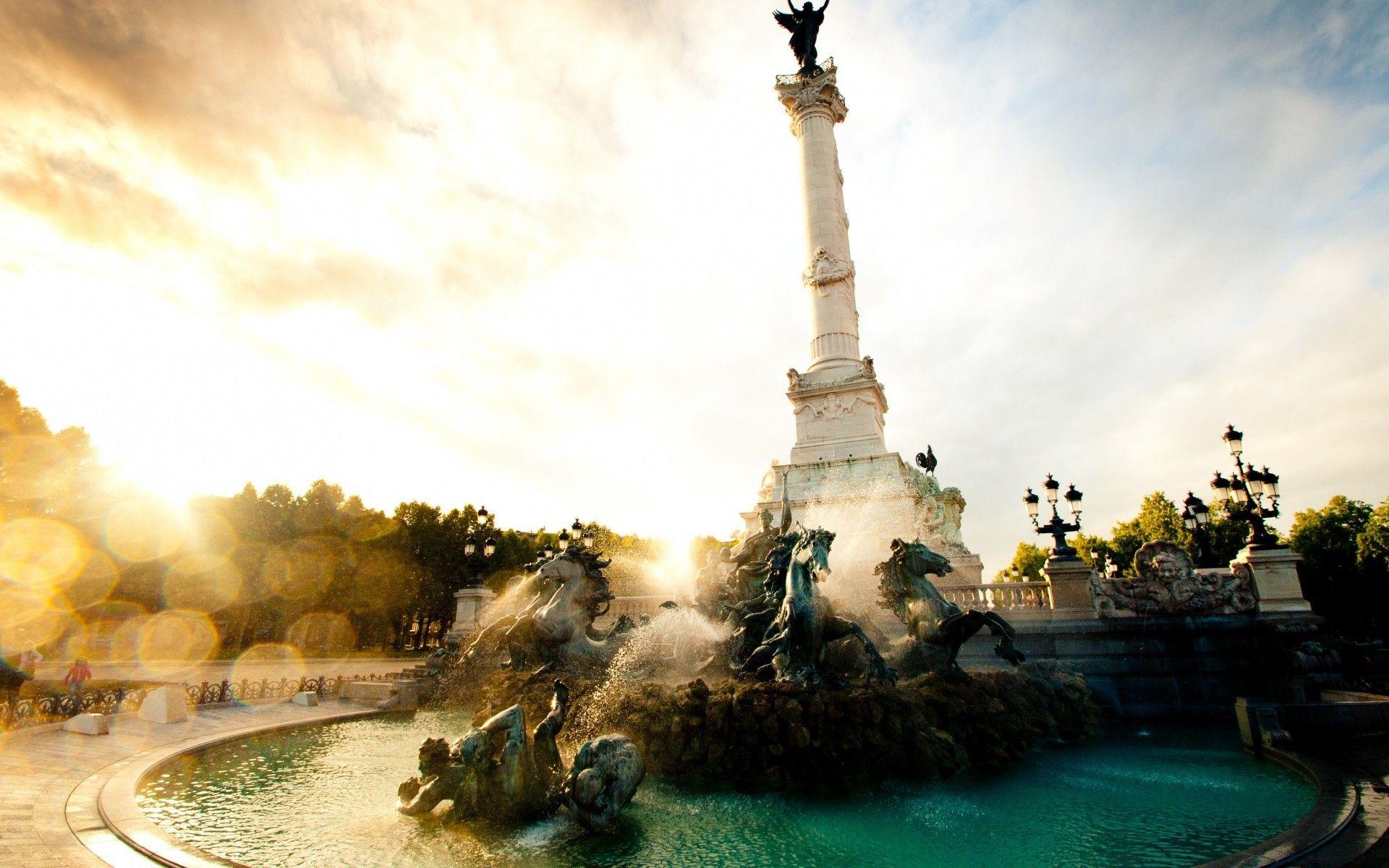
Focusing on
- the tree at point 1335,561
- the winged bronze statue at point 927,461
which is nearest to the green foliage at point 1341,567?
the tree at point 1335,561

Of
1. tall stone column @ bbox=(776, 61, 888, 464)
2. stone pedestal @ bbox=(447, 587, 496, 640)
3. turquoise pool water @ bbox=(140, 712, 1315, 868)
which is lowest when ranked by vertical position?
turquoise pool water @ bbox=(140, 712, 1315, 868)

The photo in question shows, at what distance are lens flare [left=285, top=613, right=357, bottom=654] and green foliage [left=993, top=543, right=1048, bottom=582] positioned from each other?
206 feet

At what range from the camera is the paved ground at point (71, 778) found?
5340mm

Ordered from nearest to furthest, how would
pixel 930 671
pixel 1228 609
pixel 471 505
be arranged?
pixel 930 671
pixel 1228 609
pixel 471 505

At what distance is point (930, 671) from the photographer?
1039 centimetres

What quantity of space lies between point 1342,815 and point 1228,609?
9.75 m

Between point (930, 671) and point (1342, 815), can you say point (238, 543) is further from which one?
point (1342, 815)

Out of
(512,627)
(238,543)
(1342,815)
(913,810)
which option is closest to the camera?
(1342,815)

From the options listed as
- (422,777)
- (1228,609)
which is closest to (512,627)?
(422,777)

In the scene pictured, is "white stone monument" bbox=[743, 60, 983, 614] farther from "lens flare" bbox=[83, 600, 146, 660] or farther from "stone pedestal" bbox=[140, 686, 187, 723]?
"lens flare" bbox=[83, 600, 146, 660]

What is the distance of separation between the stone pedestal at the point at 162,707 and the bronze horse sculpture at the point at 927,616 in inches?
505

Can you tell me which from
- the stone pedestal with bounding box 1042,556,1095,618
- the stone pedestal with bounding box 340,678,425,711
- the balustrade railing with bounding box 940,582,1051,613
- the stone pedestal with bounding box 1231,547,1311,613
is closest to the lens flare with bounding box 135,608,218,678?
the stone pedestal with bounding box 340,678,425,711

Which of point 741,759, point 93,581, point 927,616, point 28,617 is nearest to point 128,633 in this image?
point 93,581

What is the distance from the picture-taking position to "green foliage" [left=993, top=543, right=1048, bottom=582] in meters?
72.1
